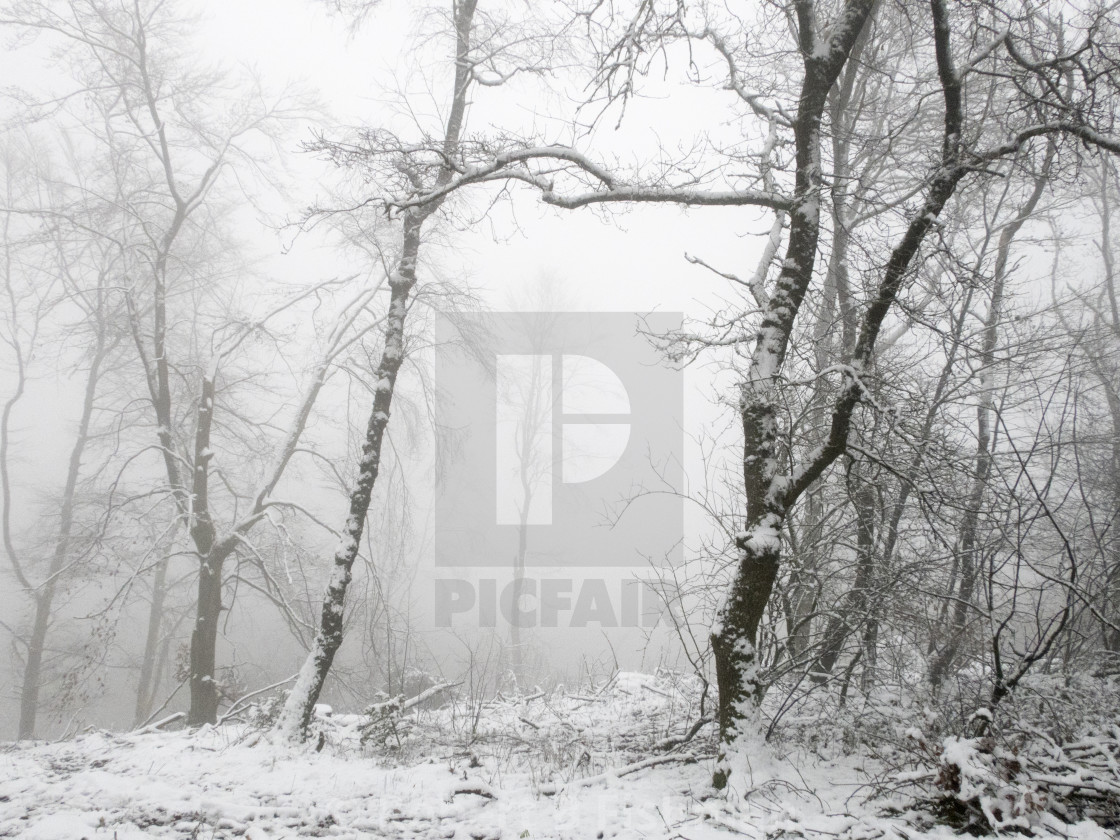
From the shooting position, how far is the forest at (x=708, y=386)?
3670 millimetres

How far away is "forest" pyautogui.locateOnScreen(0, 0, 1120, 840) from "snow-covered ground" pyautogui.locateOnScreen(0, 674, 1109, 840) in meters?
0.04

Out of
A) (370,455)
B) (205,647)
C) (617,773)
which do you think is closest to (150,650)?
(205,647)

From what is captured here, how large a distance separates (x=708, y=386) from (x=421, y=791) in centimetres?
422

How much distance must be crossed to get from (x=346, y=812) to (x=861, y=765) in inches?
127

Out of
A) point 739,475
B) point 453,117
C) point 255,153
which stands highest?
point 255,153

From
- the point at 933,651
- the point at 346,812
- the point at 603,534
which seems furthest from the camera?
the point at 603,534

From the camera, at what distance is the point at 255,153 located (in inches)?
385

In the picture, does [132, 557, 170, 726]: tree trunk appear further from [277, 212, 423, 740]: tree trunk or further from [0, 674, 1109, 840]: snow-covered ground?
[277, 212, 423, 740]: tree trunk

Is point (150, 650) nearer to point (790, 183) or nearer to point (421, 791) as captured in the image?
point (421, 791)

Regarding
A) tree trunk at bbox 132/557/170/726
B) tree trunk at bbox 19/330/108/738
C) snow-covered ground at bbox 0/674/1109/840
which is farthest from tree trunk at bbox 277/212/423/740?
tree trunk at bbox 132/557/170/726

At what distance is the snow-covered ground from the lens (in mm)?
3283

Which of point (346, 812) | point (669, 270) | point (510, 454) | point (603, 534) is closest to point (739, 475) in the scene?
point (346, 812)

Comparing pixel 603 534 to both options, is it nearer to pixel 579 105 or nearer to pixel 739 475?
pixel 739 475

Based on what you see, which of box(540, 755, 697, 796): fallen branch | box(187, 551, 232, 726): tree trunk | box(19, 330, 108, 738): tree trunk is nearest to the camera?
box(540, 755, 697, 796): fallen branch
